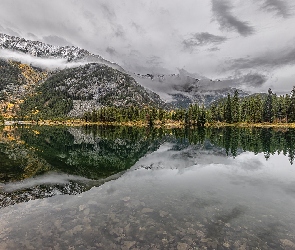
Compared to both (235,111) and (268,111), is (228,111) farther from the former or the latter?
(268,111)

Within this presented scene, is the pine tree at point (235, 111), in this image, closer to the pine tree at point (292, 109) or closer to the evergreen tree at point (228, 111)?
the evergreen tree at point (228, 111)

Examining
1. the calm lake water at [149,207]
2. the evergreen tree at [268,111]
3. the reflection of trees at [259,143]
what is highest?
the evergreen tree at [268,111]

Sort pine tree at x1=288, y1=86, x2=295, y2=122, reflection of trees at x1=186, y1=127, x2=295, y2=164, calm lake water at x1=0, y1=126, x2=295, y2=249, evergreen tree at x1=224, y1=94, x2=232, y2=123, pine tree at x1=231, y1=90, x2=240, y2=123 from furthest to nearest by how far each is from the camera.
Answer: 1. pine tree at x1=231, y1=90, x2=240, y2=123
2. evergreen tree at x1=224, y1=94, x2=232, y2=123
3. pine tree at x1=288, y1=86, x2=295, y2=122
4. reflection of trees at x1=186, y1=127, x2=295, y2=164
5. calm lake water at x1=0, y1=126, x2=295, y2=249

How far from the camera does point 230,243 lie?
16250 millimetres

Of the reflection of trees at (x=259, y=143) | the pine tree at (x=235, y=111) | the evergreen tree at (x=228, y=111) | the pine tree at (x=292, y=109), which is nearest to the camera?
the reflection of trees at (x=259, y=143)

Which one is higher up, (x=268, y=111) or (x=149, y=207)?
(x=268, y=111)

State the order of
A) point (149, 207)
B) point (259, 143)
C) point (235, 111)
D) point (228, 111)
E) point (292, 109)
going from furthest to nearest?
point (235, 111) → point (228, 111) → point (292, 109) → point (259, 143) → point (149, 207)

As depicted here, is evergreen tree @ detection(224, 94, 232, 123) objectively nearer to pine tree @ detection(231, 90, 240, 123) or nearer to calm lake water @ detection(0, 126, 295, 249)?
pine tree @ detection(231, 90, 240, 123)

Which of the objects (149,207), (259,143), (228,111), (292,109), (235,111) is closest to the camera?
(149,207)

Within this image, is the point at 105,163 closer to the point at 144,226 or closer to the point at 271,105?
the point at 144,226

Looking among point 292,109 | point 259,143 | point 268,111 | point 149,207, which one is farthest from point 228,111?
point 149,207

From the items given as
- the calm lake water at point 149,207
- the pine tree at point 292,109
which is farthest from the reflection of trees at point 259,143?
the pine tree at point 292,109

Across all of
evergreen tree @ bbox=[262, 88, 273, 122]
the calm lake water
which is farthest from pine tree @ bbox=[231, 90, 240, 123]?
the calm lake water

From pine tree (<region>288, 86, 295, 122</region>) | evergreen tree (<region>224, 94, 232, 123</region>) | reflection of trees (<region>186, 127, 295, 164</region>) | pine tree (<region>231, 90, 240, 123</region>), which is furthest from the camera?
pine tree (<region>231, 90, 240, 123</region>)
